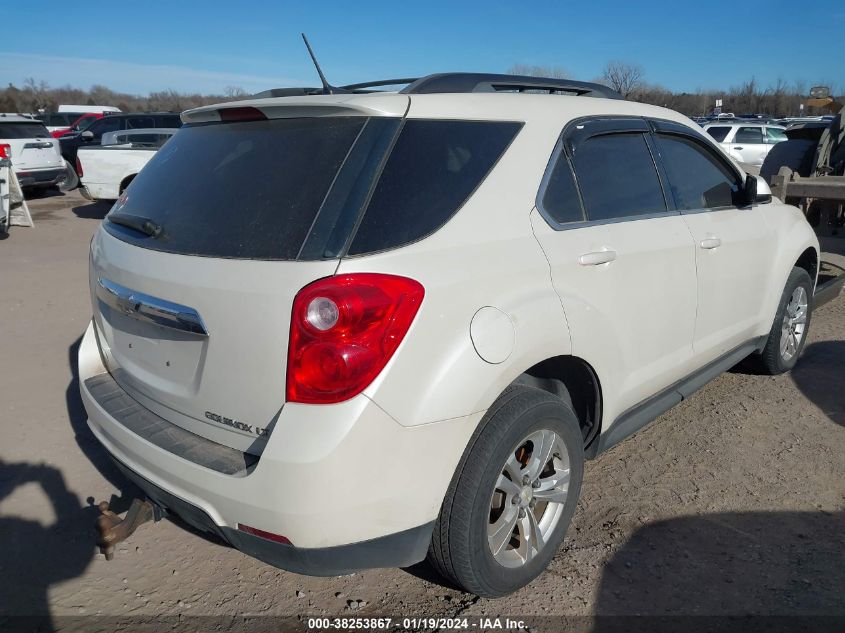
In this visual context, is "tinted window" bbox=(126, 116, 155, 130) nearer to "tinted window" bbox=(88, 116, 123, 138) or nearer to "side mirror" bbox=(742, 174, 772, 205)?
"tinted window" bbox=(88, 116, 123, 138)

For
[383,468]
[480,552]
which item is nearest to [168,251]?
[383,468]

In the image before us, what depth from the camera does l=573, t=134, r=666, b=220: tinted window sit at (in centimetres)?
288

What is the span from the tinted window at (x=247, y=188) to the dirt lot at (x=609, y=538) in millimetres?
1381

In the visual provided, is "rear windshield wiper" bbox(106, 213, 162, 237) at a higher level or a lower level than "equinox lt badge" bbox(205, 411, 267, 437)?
higher

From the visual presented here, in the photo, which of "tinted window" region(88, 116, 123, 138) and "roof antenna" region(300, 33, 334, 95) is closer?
"roof antenna" region(300, 33, 334, 95)

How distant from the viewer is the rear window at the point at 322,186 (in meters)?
2.12

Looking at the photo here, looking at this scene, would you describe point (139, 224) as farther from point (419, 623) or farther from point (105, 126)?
point (105, 126)

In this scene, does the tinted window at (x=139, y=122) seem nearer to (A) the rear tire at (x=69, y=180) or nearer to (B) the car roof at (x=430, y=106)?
(A) the rear tire at (x=69, y=180)

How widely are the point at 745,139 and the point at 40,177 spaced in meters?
17.3

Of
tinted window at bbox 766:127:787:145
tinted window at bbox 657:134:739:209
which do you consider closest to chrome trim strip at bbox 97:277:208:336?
tinted window at bbox 657:134:739:209

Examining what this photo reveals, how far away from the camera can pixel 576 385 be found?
288 centimetres

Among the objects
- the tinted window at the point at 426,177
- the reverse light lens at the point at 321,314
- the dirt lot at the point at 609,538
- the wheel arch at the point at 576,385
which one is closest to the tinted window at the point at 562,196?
the tinted window at the point at 426,177

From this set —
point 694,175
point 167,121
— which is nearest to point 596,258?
point 694,175

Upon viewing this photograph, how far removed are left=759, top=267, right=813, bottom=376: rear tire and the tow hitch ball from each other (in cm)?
377
